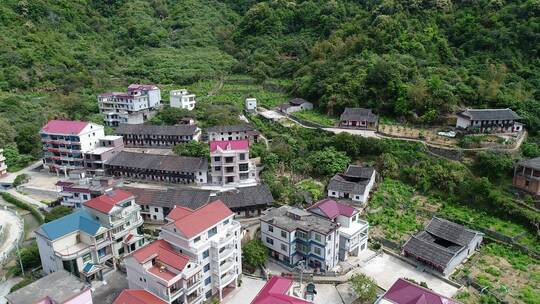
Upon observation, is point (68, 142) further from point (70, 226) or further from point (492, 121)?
point (492, 121)

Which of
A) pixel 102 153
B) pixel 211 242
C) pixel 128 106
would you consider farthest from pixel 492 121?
pixel 128 106

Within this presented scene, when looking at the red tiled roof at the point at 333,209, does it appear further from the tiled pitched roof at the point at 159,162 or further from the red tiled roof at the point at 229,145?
the tiled pitched roof at the point at 159,162

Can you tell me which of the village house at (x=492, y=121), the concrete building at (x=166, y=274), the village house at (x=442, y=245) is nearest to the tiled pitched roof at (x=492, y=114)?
the village house at (x=492, y=121)

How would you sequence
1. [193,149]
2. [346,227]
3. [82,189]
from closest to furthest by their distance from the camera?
[346,227], [82,189], [193,149]

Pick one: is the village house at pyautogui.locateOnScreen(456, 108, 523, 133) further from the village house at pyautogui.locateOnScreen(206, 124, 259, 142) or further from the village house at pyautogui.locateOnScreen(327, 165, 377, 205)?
the village house at pyautogui.locateOnScreen(206, 124, 259, 142)

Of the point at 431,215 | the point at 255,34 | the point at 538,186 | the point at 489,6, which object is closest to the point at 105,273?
the point at 431,215

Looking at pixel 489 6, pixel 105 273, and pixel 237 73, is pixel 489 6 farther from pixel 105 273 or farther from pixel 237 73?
pixel 105 273

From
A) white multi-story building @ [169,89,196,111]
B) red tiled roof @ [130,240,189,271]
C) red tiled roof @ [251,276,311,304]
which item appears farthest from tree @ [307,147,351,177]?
white multi-story building @ [169,89,196,111]
